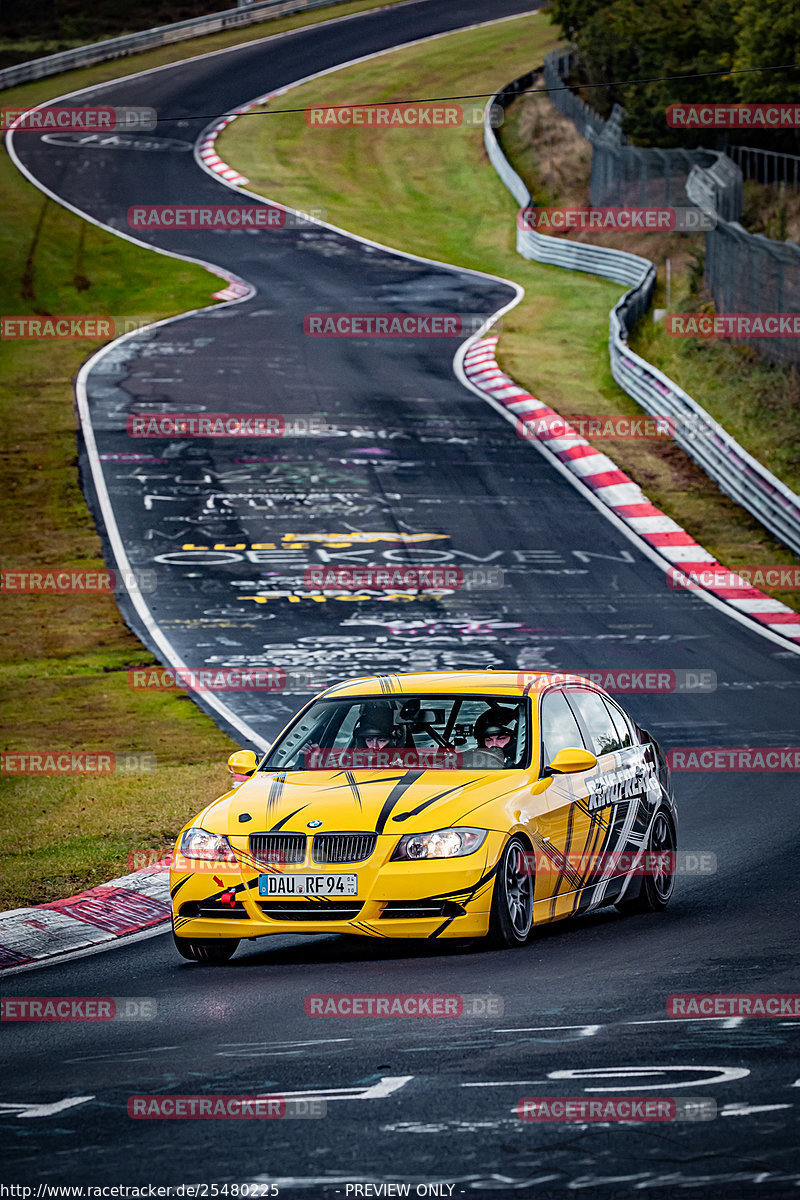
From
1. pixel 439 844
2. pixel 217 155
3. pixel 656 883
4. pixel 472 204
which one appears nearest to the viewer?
pixel 439 844

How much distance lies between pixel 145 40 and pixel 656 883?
70188 millimetres

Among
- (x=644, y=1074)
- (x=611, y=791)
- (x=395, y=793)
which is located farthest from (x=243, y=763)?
(x=644, y=1074)

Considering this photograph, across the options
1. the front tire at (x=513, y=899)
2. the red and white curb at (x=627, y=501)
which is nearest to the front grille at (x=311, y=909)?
the front tire at (x=513, y=899)

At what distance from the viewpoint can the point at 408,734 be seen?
970 cm

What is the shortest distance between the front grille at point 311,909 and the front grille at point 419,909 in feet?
0.50

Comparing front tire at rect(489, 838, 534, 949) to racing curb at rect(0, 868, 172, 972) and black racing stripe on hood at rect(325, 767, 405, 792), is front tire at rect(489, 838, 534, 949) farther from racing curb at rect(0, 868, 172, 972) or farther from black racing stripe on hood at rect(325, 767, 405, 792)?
racing curb at rect(0, 868, 172, 972)

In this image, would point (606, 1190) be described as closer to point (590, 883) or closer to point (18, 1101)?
point (18, 1101)

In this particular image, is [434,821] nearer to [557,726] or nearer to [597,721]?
[557,726]

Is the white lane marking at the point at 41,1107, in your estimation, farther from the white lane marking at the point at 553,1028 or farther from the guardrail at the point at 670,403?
the guardrail at the point at 670,403

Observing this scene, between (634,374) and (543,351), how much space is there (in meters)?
4.85

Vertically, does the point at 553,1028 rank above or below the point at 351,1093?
below

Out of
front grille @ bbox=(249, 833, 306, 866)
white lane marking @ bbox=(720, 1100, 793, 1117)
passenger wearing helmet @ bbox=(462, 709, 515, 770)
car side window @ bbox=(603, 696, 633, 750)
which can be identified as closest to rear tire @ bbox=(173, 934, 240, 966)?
front grille @ bbox=(249, 833, 306, 866)

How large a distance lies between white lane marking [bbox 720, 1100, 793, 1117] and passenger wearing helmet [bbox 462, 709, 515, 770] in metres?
3.69

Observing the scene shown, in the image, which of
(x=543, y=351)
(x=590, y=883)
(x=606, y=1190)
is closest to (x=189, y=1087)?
(x=606, y=1190)
